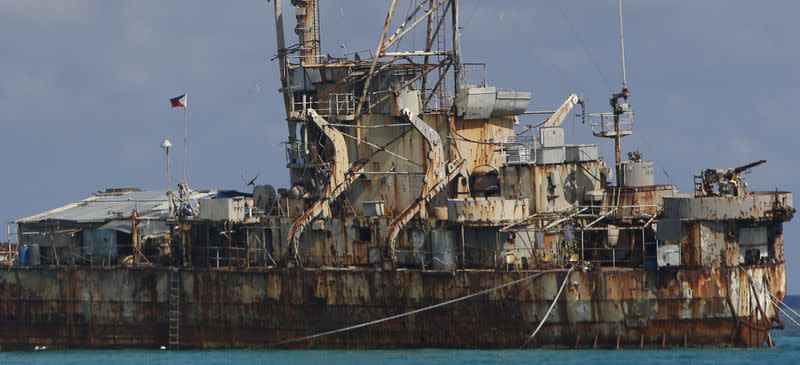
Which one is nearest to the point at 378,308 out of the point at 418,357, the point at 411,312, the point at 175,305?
the point at 411,312

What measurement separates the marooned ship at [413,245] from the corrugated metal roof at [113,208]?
20 cm

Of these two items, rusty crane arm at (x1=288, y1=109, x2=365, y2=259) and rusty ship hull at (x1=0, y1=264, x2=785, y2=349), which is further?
rusty crane arm at (x1=288, y1=109, x2=365, y2=259)

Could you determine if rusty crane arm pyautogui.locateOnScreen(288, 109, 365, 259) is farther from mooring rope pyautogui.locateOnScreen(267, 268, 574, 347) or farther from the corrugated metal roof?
the corrugated metal roof

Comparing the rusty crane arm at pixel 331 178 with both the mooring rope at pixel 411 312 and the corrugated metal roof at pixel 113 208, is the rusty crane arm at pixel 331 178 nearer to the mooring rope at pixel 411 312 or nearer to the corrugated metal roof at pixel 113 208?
the mooring rope at pixel 411 312

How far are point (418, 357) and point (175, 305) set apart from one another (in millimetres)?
9599

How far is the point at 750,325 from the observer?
53.9 metres

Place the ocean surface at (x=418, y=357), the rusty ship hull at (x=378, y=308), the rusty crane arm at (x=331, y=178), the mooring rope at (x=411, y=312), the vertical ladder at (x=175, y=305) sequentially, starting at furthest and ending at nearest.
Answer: the vertical ladder at (x=175, y=305)
the rusty crane arm at (x=331, y=178)
the mooring rope at (x=411, y=312)
the rusty ship hull at (x=378, y=308)
the ocean surface at (x=418, y=357)

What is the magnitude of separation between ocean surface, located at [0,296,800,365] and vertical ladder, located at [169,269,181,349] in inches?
26.0

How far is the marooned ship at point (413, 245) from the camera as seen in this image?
5403cm

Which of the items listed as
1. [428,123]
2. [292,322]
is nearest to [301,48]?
[428,123]

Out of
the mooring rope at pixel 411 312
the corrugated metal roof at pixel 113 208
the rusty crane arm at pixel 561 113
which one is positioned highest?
the rusty crane arm at pixel 561 113

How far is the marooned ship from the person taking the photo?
177 ft

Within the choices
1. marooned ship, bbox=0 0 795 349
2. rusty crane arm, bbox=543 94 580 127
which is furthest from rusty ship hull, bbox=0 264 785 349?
rusty crane arm, bbox=543 94 580 127

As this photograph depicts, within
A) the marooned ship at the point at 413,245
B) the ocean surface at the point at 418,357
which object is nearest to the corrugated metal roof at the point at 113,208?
the marooned ship at the point at 413,245
